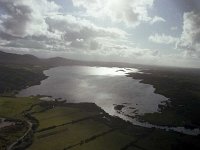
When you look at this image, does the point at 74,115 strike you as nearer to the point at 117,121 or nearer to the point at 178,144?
the point at 117,121

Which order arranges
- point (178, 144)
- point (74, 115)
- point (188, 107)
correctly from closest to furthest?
point (178, 144), point (74, 115), point (188, 107)

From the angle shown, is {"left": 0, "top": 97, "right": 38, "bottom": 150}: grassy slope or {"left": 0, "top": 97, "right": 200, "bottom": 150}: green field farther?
{"left": 0, "top": 97, "right": 38, "bottom": 150}: grassy slope

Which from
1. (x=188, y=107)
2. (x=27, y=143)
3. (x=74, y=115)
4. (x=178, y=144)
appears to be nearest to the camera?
(x=27, y=143)

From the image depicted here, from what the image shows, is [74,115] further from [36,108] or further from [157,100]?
[157,100]

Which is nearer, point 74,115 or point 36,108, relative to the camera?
point 74,115

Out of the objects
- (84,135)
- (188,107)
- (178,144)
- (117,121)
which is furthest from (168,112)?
(84,135)

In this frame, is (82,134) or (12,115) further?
(12,115)

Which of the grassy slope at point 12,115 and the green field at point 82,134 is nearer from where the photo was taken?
the green field at point 82,134

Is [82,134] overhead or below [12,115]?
overhead

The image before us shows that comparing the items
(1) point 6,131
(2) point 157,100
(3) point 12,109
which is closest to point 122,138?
(1) point 6,131
